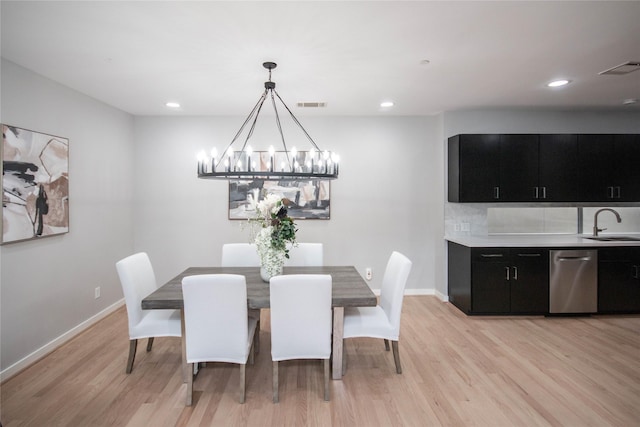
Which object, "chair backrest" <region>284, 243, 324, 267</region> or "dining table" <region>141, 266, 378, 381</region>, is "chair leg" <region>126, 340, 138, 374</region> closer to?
"dining table" <region>141, 266, 378, 381</region>

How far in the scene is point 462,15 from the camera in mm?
2146

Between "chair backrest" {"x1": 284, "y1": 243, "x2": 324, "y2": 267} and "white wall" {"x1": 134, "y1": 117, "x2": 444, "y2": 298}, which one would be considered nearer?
"chair backrest" {"x1": 284, "y1": 243, "x2": 324, "y2": 267}

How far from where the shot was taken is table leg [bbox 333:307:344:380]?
2672 mm

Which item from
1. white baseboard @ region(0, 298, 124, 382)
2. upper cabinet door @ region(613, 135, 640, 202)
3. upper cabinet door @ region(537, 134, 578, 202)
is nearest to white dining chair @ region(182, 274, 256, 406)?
white baseboard @ region(0, 298, 124, 382)

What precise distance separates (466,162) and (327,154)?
7.81 feet

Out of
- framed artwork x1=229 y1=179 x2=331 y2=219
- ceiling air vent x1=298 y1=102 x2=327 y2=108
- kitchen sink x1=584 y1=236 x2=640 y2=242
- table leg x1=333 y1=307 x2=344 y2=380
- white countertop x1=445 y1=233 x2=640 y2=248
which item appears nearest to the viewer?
table leg x1=333 y1=307 x2=344 y2=380

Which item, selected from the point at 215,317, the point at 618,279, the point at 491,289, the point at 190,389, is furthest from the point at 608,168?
the point at 190,389

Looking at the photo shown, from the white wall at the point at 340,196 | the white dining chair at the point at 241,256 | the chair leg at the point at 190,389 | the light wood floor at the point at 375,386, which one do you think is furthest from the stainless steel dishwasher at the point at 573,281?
the chair leg at the point at 190,389

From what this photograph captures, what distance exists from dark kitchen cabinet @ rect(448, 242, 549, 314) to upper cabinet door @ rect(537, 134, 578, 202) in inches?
32.2

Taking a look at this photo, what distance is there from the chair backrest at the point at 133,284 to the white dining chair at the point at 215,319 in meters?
0.64

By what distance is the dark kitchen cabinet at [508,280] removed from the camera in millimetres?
4055

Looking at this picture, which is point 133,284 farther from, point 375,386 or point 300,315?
point 375,386

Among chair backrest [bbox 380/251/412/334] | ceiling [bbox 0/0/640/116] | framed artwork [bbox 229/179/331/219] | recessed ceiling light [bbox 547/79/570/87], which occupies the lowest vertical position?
chair backrest [bbox 380/251/412/334]

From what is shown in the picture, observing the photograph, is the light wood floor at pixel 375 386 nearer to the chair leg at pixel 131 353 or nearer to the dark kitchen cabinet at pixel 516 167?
the chair leg at pixel 131 353
